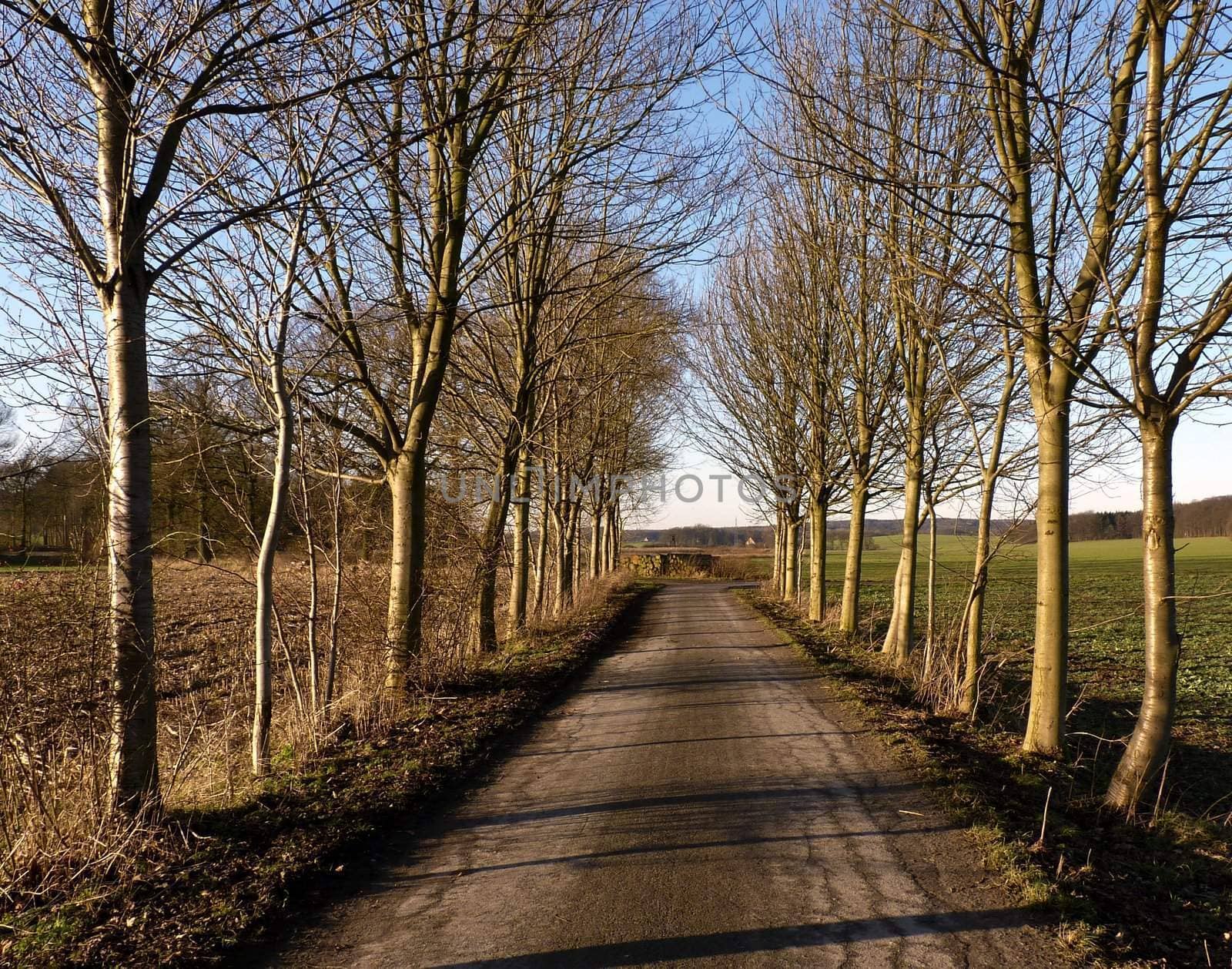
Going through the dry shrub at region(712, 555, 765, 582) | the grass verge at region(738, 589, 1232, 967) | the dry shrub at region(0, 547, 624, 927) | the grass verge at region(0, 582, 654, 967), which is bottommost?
the dry shrub at region(712, 555, 765, 582)

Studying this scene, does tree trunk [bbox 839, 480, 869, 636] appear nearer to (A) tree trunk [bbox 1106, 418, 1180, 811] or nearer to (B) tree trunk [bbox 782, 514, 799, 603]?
(B) tree trunk [bbox 782, 514, 799, 603]

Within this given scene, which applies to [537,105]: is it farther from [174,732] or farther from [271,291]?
[174,732]

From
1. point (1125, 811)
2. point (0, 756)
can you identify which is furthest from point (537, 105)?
point (1125, 811)

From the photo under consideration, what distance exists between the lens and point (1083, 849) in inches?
186

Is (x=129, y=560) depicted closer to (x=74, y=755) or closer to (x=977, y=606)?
(x=74, y=755)

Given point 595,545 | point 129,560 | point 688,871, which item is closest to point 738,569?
point 595,545

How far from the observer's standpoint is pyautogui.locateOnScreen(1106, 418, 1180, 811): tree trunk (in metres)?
5.44

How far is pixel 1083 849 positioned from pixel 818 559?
12888 millimetres

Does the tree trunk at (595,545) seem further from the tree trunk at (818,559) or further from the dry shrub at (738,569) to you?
the dry shrub at (738,569)

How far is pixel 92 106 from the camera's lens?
4.54 metres

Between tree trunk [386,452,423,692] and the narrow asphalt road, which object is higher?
tree trunk [386,452,423,692]

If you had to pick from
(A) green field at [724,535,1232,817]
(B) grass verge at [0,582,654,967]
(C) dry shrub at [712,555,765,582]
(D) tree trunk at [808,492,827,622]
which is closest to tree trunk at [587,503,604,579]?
(A) green field at [724,535,1232,817]

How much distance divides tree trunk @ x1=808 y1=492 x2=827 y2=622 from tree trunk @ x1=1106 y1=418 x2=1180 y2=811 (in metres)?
11.5

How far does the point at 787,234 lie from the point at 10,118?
12881 millimetres
